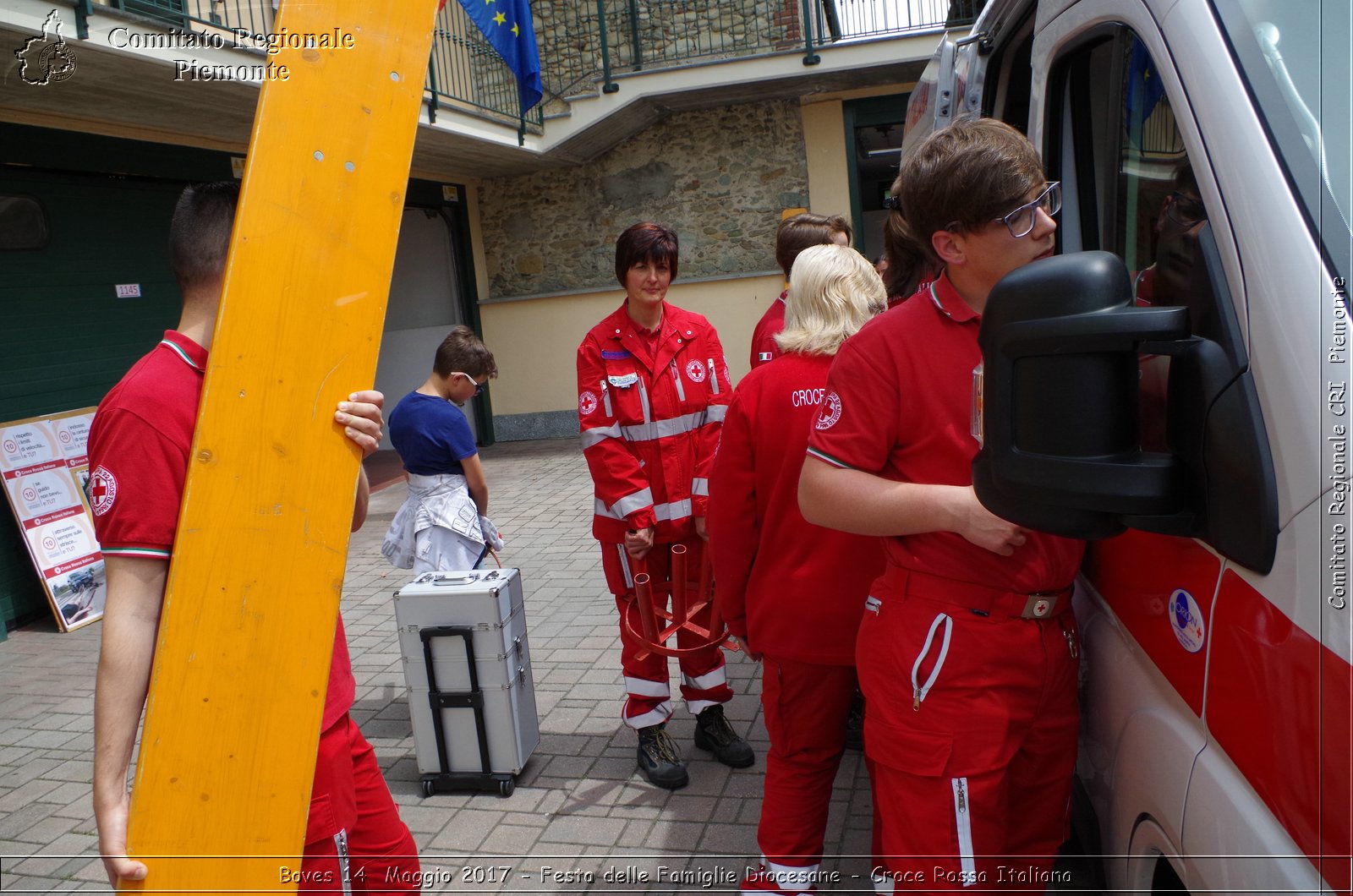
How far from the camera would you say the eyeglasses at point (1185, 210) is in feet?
4.83

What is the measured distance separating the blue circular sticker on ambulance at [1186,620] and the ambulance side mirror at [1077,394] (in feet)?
0.77

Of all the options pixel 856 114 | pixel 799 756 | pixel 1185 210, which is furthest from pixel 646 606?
pixel 856 114

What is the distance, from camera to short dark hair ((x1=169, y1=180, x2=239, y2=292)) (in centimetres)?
195

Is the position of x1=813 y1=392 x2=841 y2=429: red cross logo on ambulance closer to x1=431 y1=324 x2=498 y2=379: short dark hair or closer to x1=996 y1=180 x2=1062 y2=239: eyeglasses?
x1=996 y1=180 x2=1062 y2=239: eyeglasses

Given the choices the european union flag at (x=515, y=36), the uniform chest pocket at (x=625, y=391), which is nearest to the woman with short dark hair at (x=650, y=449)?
the uniform chest pocket at (x=625, y=391)

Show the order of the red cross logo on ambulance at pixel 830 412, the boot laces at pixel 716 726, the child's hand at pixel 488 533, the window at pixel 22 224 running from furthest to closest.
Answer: the window at pixel 22 224 < the child's hand at pixel 488 533 < the boot laces at pixel 716 726 < the red cross logo on ambulance at pixel 830 412

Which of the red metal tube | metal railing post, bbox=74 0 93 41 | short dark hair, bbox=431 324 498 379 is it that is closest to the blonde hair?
the red metal tube

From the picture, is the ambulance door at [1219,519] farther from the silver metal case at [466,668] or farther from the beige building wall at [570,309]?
the beige building wall at [570,309]

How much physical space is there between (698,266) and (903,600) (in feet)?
41.0

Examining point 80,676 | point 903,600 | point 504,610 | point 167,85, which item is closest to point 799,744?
point 903,600

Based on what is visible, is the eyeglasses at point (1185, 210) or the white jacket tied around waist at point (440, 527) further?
the white jacket tied around waist at point (440, 527)

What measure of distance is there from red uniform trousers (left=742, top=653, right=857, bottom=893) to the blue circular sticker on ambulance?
4.15ft

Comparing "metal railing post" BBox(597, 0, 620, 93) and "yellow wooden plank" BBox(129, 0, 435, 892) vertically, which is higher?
"metal railing post" BBox(597, 0, 620, 93)

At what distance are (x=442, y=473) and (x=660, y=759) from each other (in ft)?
5.82
